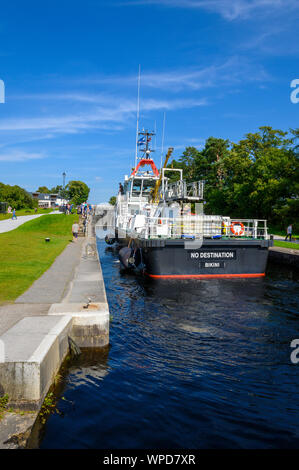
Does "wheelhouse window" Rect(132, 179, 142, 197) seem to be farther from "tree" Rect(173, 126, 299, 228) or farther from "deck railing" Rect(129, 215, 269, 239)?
"tree" Rect(173, 126, 299, 228)

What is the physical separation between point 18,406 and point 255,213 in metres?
46.6

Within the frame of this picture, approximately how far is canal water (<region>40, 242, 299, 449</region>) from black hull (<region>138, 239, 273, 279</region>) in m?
3.56

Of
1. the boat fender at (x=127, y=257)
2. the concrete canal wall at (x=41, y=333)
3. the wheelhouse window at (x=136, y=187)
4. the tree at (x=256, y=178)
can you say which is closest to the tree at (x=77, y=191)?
the tree at (x=256, y=178)

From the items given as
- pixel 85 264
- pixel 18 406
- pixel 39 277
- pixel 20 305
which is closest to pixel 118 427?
pixel 18 406

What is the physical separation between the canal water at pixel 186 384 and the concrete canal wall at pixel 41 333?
0.47 meters

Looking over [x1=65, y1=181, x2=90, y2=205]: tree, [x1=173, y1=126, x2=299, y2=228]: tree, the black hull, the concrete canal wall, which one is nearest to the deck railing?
the black hull

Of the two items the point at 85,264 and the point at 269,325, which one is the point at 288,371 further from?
the point at 85,264

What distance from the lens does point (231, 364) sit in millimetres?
7711

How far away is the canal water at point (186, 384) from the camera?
5.30 m

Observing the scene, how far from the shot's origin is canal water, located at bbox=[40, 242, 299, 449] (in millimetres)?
5305

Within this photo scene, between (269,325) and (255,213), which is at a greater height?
(255,213)

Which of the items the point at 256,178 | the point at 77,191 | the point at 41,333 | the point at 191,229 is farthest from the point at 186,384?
the point at 77,191

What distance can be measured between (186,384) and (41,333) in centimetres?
295

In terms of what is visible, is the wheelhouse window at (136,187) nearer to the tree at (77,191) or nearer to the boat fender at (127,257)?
the boat fender at (127,257)
